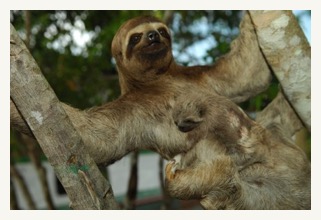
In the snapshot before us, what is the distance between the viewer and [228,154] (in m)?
4.95

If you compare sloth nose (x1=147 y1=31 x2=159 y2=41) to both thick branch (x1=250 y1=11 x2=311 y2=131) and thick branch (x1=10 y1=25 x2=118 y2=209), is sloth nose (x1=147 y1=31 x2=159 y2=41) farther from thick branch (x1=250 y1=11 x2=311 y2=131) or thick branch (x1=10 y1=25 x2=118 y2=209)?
thick branch (x1=10 y1=25 x2=118 y2=209)

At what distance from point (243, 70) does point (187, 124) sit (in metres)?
1.19

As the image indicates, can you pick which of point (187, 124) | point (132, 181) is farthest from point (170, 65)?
point (132, 181)

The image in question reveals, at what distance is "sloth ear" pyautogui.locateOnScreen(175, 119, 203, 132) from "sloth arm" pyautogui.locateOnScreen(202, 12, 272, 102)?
711 millimetres

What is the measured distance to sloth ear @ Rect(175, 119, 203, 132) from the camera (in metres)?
4.92

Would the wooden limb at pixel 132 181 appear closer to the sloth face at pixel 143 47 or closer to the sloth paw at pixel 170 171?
the sloth face at pixel 143 47

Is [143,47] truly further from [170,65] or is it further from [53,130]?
[53,130]

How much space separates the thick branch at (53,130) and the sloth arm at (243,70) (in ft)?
7.67

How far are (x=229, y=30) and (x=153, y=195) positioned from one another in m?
6.96

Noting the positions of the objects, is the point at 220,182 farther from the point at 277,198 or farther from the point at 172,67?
the point at 172,67

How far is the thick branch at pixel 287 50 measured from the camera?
438 cm

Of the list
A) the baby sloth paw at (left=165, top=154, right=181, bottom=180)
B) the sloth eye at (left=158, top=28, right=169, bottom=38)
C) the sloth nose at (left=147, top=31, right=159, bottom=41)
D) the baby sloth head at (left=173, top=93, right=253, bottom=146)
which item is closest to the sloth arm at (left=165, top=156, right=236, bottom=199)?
the baby sloth paw at (left=165, top=154, right=181, bottom=180)

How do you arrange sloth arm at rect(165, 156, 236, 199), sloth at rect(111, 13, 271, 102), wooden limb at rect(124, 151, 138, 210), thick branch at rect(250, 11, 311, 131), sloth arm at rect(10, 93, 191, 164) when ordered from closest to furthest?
thick branch at rect(250, 11, 311, 131) < sloth arm at rect(165, 156, 236, 199) < sloth arm at rect(10, 93, 191, 164) < sloth at rect(111, 13, 271, 102) < wooden limb at rect(124, 151, 138, 210)

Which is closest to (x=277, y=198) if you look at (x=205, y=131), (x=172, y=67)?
(x=205, y=131)
